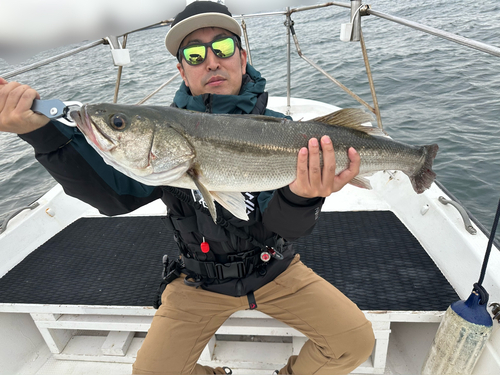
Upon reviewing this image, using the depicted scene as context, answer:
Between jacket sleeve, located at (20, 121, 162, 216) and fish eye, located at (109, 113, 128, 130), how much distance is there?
Answer: 35cm

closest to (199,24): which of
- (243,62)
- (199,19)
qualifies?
(199,19)

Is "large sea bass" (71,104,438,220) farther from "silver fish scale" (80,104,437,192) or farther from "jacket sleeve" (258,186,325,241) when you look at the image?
"jacket sleeve" (258,186,325,241)

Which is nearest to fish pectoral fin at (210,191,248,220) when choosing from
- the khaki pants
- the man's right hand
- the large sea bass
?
the large sea bass

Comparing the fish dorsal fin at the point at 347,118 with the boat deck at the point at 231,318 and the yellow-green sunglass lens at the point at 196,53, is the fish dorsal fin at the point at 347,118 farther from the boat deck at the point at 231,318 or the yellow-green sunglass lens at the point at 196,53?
the boat deck at the point at 231,318

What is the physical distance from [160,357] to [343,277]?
5.83 ft

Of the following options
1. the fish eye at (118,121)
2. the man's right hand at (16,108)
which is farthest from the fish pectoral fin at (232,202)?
the man's right hand at (16,108)

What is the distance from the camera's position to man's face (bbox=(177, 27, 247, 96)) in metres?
2.69

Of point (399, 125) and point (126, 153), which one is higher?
point (126, 153)

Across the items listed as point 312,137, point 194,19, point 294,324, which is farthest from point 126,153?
point 294,324

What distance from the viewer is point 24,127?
182cm

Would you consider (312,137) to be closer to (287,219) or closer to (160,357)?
(287,219)

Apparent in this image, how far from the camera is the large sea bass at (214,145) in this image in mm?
1896

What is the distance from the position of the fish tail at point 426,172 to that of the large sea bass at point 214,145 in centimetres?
28

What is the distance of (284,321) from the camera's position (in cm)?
279
